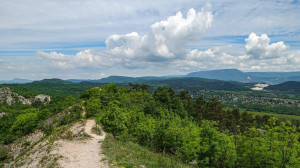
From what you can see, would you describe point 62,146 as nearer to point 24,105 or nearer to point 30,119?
point 30,119

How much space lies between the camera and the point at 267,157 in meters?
26.6

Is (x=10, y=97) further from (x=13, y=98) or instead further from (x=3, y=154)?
(x=3, y=154)

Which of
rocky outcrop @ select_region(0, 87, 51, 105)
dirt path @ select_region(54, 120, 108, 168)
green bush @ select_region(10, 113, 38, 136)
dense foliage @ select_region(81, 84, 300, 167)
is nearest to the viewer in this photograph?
dirt path @ select_region(54, 120, 108, 168)

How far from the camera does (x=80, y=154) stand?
22.8 m

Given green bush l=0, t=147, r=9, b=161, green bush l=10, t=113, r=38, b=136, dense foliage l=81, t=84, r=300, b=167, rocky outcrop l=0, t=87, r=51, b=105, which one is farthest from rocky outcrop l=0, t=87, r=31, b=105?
dense foliage l=81, t=84, r=300, b=167

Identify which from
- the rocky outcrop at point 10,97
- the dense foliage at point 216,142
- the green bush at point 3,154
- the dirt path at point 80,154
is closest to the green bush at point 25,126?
the green bush at point 3,154

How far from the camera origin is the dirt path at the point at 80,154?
1944cm

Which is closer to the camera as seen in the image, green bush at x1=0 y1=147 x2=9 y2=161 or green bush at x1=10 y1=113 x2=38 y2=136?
green bush at x1=0 y1=147 x2=9 y2=161

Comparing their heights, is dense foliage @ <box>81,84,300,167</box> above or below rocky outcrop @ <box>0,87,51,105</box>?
above

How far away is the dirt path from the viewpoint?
1944cm

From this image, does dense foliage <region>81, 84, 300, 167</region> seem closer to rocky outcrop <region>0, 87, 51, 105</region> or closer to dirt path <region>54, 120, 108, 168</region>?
dirt path <region>54, 120, 108, 168</region>

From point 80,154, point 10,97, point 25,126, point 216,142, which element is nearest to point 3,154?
point 25,126

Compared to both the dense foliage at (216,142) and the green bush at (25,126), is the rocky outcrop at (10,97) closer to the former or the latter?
the green bush at (25,126)

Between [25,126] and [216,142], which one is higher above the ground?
[216,142]
